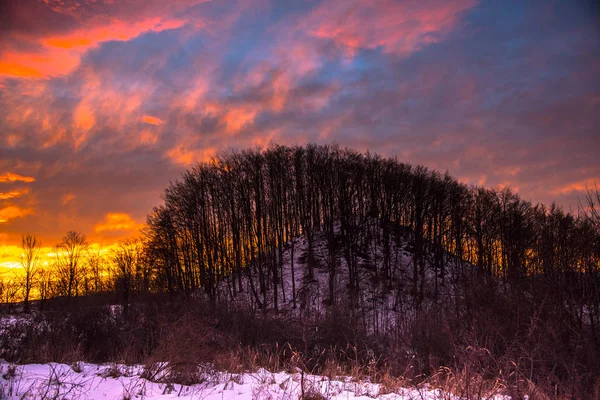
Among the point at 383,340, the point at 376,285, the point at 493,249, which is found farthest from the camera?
the point at 493,249

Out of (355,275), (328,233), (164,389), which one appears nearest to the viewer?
(164,389)

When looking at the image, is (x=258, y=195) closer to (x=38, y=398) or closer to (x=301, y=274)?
(x=301, y=274)

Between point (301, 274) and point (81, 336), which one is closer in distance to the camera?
point (81, 336)

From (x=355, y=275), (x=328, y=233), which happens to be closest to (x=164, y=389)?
(x=355, y=275)

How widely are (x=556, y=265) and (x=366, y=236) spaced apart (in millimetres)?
35333

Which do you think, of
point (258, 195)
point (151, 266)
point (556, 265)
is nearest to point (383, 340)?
point (556, 265)

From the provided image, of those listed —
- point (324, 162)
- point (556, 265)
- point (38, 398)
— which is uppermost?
point (324, 162)

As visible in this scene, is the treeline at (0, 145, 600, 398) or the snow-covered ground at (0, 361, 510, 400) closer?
the snow-covered ground at (0, 361, 510, 400)

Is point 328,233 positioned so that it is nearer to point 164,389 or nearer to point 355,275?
point 355,275

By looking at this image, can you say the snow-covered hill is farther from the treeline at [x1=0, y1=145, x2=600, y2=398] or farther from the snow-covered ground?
the snow-covered ground

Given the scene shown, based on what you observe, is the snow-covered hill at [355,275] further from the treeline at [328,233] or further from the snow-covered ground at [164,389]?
the snow-covered ground at [164,389]

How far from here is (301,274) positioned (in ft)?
174

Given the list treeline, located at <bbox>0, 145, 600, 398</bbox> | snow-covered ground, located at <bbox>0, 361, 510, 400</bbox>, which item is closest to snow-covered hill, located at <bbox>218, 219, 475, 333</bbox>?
treeline, located at <bbox>0, 145, 600, 398</bbox>

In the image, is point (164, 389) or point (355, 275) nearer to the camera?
point (164, 389)
